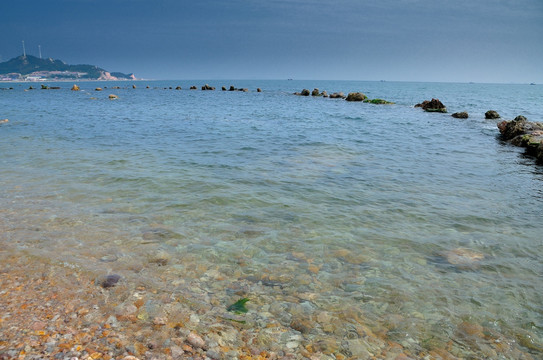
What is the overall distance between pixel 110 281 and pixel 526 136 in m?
25.8

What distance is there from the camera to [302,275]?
5.94 metres

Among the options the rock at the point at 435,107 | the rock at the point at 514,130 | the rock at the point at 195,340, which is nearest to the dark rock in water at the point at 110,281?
the rock at the point at 195,340

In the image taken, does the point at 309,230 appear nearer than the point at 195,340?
No

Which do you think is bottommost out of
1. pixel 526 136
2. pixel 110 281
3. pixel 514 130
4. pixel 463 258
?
pixel 463 258

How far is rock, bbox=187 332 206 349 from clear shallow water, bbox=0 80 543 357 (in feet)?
2.96

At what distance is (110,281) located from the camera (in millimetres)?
5418

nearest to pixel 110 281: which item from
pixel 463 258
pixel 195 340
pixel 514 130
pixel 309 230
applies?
pixel 195 340

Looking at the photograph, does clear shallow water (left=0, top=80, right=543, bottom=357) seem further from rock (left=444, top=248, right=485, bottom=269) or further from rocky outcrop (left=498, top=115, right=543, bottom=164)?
rocky outcrop (left=498, top=115, right=543, bottom=164)

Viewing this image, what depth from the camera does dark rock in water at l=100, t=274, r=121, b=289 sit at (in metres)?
5.29

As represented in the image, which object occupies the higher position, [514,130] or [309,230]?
[514,130]

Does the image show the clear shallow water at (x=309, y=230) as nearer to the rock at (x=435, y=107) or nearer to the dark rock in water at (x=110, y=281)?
the dark rock in water at (x=110, y=281)

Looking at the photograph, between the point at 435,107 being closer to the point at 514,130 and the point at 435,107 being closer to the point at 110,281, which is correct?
the point at 514,130

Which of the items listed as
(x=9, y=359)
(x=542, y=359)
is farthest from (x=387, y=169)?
(x=9, y=359)

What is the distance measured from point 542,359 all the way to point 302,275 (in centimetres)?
352
